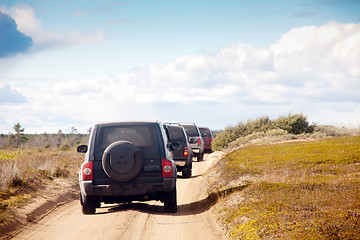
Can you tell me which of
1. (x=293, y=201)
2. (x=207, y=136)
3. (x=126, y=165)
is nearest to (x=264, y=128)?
(x=207, y=136)

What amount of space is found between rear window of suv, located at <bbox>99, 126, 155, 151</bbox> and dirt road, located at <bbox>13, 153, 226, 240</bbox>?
1764 mm

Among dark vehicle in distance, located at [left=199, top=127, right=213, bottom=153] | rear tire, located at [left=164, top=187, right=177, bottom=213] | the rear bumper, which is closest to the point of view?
the rear bumper

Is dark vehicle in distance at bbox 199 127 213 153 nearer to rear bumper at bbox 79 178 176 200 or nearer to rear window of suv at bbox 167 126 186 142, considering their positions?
rear window of suv at bbox 167 126 186 142

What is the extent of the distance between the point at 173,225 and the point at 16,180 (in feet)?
24.7

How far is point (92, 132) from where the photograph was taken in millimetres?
10016

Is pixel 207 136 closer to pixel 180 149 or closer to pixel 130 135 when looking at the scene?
pixel 180 149

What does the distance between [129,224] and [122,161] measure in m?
1.39

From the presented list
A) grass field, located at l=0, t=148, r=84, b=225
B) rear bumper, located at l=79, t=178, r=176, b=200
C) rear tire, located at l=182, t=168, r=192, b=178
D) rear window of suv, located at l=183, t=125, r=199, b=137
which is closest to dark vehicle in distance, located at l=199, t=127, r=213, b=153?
rear window of suv, located at l=183, t=125, r=199, b=137

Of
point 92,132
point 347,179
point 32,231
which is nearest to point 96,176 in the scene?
point 92,132

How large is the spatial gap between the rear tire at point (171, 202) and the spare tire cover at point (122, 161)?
121 centimetres

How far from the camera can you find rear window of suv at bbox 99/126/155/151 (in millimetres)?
9945

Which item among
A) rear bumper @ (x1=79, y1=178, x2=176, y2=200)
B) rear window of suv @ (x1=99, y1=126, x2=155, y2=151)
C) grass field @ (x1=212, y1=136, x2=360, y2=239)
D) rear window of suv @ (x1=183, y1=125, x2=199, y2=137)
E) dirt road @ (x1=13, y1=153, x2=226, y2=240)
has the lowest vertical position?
dirt road @ (x1=13, y1=153, x2=226, y2=240)

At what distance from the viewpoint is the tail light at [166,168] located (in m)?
9.88

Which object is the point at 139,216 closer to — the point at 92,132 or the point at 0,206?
the point at 92,132
